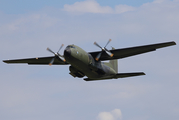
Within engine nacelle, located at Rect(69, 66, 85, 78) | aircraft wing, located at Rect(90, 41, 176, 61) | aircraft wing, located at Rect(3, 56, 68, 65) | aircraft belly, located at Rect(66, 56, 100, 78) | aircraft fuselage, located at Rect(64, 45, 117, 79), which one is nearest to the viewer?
aircraft fuselage, located at Rect(64, 45, 117, 79)

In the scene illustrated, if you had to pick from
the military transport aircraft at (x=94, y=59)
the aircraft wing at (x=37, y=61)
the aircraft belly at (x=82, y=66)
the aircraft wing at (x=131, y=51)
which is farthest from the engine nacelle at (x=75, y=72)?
the aircraft wing at (x=37, y=61)

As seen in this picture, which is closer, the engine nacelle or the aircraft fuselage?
the aircraft fuselage

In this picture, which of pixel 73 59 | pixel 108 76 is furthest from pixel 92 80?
pixel 73 59

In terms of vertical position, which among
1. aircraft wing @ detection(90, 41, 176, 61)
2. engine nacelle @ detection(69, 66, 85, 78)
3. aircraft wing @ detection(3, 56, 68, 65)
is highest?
aircraft wing @ detection(90, 41, 176, 61)

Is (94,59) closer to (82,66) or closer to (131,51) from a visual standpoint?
(82,66)

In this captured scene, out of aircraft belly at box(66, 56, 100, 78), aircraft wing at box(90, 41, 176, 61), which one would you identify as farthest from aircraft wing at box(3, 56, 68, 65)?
aircraft wing at box(90, 41, 176, 61)

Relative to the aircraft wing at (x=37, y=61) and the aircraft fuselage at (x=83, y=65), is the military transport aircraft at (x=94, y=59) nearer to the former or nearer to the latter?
the aircraft fuselage at (x=83, y=65)

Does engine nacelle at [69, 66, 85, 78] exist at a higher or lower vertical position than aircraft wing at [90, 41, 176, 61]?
lower

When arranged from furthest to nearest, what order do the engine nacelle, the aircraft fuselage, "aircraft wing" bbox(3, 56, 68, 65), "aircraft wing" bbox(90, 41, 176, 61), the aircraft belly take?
"aircraft wing" bbox(3, 56, 68, 65) < the engine nacelle < "aircraft wing" bbox(90, 41, 176, 61) < the aircraft belly < the aircraft fuselage

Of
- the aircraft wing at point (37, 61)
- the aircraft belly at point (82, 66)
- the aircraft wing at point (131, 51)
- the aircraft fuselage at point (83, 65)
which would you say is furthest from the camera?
the aircraft wing at point (37, 61)

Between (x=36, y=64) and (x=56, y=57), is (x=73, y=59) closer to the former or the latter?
(x=56, y=57)

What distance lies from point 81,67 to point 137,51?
7547 mm

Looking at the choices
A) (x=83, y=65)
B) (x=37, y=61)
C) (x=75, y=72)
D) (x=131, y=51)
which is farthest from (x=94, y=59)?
(x=37, y=61)

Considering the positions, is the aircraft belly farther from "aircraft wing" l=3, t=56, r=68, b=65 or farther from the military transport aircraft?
"aircraft wing" l=3, t=56, r=68, b=65
